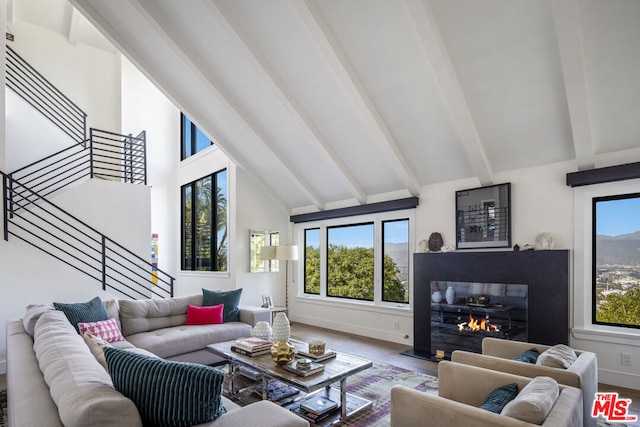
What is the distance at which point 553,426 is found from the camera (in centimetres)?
161

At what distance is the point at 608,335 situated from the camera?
374cm

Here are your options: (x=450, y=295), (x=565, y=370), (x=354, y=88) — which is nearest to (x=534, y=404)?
(x=565, y=370)

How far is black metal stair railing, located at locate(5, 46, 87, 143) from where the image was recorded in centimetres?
666

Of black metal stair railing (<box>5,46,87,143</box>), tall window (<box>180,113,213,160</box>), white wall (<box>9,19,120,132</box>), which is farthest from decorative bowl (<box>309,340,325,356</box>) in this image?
white wall (<box>9,19,120,132</box>)

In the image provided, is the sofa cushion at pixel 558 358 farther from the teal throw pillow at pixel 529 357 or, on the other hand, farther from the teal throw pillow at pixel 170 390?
the teal throw pillow at pixel 170 390

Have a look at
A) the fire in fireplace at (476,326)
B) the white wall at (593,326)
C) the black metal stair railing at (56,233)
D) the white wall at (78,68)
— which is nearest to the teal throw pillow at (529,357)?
the white wall at (593,326)

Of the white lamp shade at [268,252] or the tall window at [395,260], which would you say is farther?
the white lamp shade at [268,252]

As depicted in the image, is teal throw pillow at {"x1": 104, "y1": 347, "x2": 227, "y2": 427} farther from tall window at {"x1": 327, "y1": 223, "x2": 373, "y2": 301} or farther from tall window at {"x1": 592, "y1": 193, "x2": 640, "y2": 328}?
tall window at {"x1": 327, "y1": 223, "x2": 373, "y2": 301}

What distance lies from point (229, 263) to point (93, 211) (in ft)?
7.86

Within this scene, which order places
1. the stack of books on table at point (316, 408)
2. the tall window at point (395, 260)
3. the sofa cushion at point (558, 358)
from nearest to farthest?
the sofa cushion at point (558, 358), the stack of books on table at point (316, 408), the tall window at point (395, 260)

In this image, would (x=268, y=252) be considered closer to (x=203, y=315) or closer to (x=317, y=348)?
(x=203, y=315)

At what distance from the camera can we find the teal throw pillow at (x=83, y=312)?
3.61 meters

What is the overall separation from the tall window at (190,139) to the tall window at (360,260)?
10.1 ft

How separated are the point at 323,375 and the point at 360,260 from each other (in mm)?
3635
